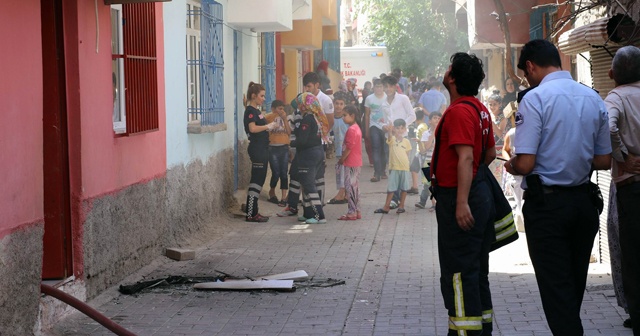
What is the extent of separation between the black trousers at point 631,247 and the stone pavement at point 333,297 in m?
0.63

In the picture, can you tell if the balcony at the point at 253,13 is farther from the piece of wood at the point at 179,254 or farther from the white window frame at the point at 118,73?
the white window frame at the point at 118,73

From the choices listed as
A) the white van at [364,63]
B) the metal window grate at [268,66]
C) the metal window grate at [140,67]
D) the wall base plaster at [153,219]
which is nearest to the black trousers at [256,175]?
the wall base plaster at [153,219]

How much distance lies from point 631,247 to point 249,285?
11.9ft

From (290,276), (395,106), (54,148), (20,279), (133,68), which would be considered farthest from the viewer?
(395,106)

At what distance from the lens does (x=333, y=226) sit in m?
13.6

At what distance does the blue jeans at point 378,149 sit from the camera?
19.4 metres

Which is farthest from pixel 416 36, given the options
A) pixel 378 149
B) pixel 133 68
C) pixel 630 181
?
pixel 630 181

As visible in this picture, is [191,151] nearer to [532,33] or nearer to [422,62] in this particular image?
[532,33]

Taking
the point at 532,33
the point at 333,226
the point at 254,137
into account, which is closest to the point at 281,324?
the point at 333,226

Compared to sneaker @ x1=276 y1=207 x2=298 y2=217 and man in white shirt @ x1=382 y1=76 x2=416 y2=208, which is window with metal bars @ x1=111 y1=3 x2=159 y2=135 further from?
man in white shirt @ x1=382 y1=76 x2=416 y2=208

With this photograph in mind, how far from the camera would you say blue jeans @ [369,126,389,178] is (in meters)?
19.4

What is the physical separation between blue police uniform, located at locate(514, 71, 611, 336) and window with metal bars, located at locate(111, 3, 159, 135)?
14.8 ft

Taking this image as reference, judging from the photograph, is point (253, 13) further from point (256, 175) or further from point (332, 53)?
point (332, 53)

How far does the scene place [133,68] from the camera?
31.3 feet
